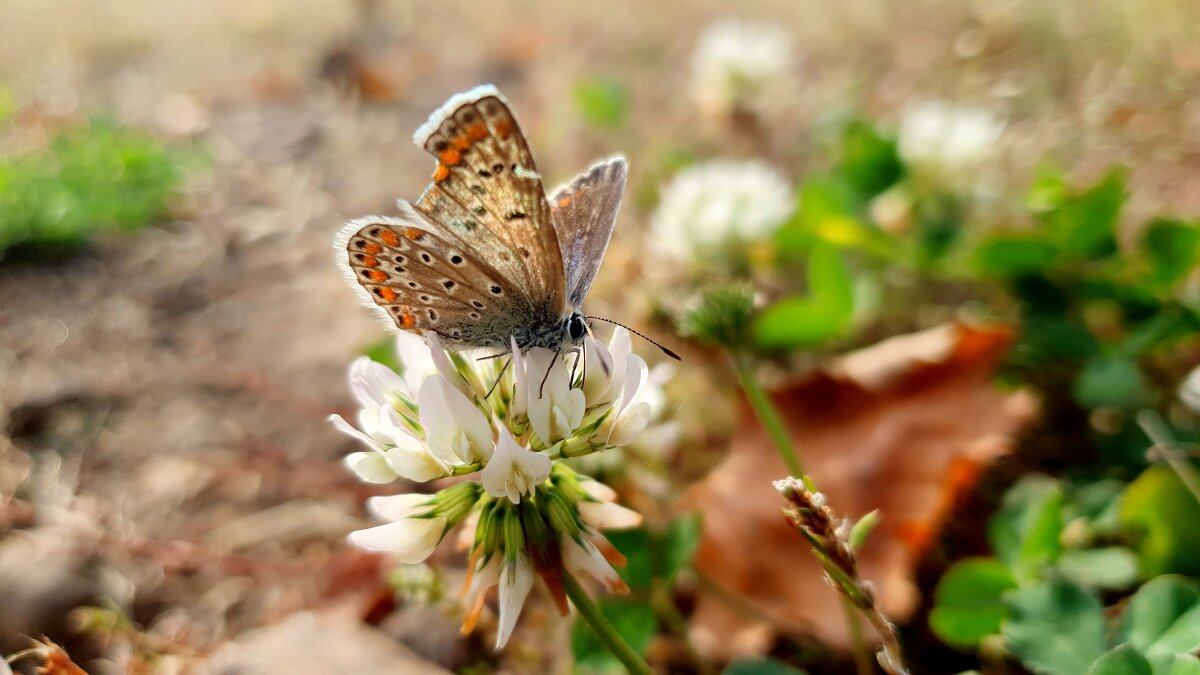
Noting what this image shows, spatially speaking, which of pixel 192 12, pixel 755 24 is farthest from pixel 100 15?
pixel 755 24

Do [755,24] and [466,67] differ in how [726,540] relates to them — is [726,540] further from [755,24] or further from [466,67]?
[466,67]

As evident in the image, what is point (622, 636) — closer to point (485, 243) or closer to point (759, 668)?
point (759, 668)

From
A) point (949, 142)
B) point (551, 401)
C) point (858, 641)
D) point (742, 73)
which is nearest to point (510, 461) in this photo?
point (551, 401)

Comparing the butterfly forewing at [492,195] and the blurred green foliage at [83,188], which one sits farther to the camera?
the blurred green foliage at [83,188]

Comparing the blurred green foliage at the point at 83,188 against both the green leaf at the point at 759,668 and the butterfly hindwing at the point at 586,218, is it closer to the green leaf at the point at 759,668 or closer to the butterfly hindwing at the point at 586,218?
the butterfly hindwing at the point at 586,218

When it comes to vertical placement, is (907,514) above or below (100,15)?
below

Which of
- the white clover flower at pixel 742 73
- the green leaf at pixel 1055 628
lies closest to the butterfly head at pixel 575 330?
the green leaf at pixel 1055 628

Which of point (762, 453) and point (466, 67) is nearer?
point (762, 453)
